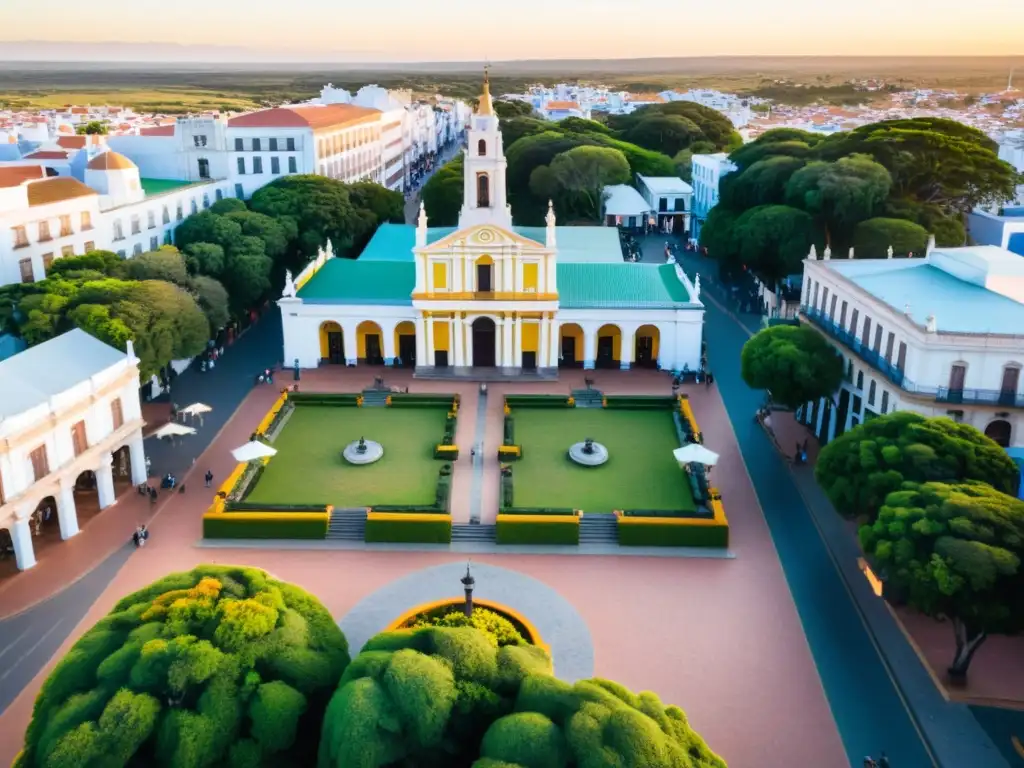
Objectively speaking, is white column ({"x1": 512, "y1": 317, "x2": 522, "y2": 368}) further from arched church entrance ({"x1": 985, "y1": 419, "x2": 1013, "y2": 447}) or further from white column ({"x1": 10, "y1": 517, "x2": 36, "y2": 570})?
white column ({"x1": 10, "y1": 517, "x2": 36, "y2": 570})

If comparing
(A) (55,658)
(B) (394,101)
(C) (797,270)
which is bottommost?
(A) (55,658)

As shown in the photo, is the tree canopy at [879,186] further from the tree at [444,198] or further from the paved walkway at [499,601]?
the paved walkway at [499,601]

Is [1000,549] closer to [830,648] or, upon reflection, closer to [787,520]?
[830,648]

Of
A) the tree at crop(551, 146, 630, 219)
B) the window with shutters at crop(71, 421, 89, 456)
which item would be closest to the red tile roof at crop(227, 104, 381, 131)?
the tree at crop(551, 146, 630, 219)

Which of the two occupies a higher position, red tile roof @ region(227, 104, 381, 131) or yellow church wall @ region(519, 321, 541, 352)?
red tile roof @ region(227, 104, 381, 131)

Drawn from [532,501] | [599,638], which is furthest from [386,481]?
[599,638]

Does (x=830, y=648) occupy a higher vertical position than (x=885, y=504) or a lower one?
lower

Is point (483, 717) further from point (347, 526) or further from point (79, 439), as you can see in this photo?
point (79, 439)

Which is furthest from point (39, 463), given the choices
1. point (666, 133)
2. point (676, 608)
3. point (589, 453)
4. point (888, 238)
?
point (666, 133)
